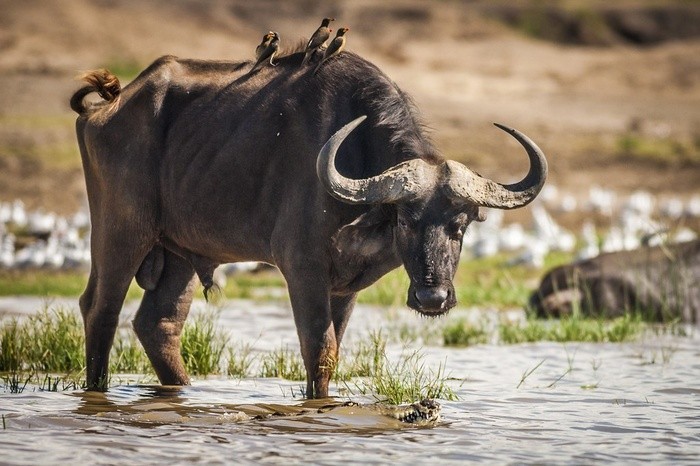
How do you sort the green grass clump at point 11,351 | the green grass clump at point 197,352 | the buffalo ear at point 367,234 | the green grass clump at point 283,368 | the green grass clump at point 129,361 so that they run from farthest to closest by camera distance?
the green grass clump at point 129,361, the green grass clump at point 197,352, the green grass clump at point 283,368, the green grass clump at point 11,351, the buffalo ear at point 367,234

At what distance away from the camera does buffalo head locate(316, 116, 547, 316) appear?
689 cm

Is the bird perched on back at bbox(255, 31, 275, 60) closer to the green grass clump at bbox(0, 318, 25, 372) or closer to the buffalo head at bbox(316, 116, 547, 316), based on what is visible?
the buffalo head at bbox(316, 116, 547, 316)

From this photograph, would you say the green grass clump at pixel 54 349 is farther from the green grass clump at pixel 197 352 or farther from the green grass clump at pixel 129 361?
the green grass clump at pixel 197 352

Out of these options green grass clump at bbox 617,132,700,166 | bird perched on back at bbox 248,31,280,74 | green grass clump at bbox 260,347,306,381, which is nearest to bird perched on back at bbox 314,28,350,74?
bird perched on back at bbox 248,31,280,74

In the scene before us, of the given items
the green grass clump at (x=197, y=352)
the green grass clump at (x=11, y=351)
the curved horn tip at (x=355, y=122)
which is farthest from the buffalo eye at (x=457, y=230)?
the green grass clump at (x=11, y=351)

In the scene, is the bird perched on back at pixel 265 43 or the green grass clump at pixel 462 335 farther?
the green grass clump at pixel 462 335

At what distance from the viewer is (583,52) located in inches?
1668

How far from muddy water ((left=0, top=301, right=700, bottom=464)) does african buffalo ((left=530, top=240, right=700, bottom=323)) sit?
2.76 metres

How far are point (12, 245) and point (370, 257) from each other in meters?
9.67

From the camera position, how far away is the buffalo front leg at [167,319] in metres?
8.38

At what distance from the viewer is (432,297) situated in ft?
22.4

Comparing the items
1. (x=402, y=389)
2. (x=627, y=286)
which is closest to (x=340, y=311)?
(x=402, y=389)

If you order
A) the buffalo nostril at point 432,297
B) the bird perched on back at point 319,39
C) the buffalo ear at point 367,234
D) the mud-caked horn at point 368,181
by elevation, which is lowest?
the buffalo nostril at point 432,297

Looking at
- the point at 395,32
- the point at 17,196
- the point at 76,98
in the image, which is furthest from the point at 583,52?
the point at 76,98
